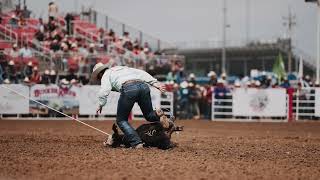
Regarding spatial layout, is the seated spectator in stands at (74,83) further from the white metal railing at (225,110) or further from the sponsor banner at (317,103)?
the sponsor banner at (317,103)

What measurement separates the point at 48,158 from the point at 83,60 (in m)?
16.9

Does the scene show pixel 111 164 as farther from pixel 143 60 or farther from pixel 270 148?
pixel 143 60

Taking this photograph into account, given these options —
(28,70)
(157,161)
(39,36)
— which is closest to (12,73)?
(28,70)

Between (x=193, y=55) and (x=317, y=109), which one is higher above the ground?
(x=193, y=55)

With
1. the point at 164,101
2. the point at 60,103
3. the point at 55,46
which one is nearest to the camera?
the point at 60,103

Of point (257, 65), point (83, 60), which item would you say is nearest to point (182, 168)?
point (83, 60)

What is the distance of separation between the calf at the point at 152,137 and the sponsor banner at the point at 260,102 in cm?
1248

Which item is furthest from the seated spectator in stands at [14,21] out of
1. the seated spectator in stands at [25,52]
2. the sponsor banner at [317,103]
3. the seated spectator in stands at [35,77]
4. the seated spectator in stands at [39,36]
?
the sponsor banner at [317,103]

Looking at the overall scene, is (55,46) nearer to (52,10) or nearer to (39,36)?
(39,36)

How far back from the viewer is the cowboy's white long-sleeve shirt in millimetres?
9641

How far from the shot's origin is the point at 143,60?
90.7 ft

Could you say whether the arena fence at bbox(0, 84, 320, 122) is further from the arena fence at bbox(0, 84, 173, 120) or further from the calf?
the calf

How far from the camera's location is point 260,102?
22.2 meters

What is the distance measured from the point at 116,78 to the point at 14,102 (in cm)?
1262
